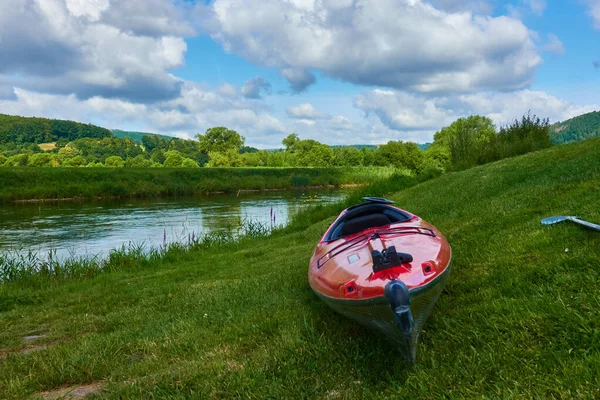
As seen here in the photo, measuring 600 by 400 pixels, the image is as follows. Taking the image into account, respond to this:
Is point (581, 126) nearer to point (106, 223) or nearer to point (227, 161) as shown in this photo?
point (227, 161)

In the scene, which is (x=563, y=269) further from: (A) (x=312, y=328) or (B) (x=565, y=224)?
(A) (x=312, y=328)

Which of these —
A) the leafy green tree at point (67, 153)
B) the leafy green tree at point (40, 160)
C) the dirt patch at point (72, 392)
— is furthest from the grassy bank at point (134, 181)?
the leafy green tree at point (67, 153)

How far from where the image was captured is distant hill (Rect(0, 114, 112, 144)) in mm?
104812

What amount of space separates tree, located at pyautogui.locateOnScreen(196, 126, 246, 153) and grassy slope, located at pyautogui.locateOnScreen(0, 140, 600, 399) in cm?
9767

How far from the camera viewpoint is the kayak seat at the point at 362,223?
206 inches

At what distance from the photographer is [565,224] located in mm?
4965

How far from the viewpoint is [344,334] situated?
3.93 metres

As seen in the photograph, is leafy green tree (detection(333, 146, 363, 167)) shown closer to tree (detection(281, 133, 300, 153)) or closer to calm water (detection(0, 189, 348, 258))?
A: tree (detection(281, 133, 300, 153))

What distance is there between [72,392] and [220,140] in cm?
10289

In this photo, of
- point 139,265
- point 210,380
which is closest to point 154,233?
point 139,265

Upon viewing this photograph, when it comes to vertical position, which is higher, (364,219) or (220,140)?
(220,140)

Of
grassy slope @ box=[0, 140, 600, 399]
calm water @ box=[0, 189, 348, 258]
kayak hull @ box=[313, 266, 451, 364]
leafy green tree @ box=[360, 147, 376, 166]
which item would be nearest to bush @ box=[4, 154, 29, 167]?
calm water @ box=[0, 189, 348, 258]

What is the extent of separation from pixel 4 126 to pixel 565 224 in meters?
128

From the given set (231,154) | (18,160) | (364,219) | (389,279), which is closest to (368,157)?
(231,154)
